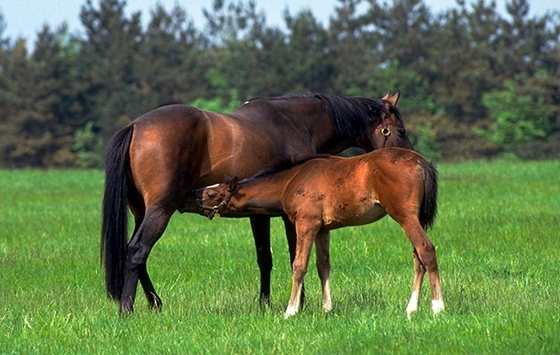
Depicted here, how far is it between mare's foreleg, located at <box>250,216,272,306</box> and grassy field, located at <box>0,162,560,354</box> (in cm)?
19

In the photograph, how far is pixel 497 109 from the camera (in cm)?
5569

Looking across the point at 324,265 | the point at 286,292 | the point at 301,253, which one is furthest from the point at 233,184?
the point at 286,292

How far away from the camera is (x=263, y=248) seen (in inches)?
363

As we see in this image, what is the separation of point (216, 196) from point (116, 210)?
89 centimetres

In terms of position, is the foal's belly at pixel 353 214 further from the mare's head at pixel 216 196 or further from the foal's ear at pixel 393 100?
the foal's ear at pixel 393 100

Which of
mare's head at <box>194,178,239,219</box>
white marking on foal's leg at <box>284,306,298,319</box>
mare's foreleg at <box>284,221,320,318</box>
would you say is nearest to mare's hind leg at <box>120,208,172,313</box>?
mare's head at <box>194,178,239,219</box>

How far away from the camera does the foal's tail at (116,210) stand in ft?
27.6

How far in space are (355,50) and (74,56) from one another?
1750 centimetres

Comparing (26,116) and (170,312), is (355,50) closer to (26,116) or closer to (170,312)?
(26,116)

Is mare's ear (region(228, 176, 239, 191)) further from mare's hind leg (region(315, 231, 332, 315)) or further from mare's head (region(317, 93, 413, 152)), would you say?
mare's head (region(317, 93, 413, 152))

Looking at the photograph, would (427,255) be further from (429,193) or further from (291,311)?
(291,311)

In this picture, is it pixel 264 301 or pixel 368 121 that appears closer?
pixel 264 301

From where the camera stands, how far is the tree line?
55500mm

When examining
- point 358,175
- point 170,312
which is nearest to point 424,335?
point 358,175
